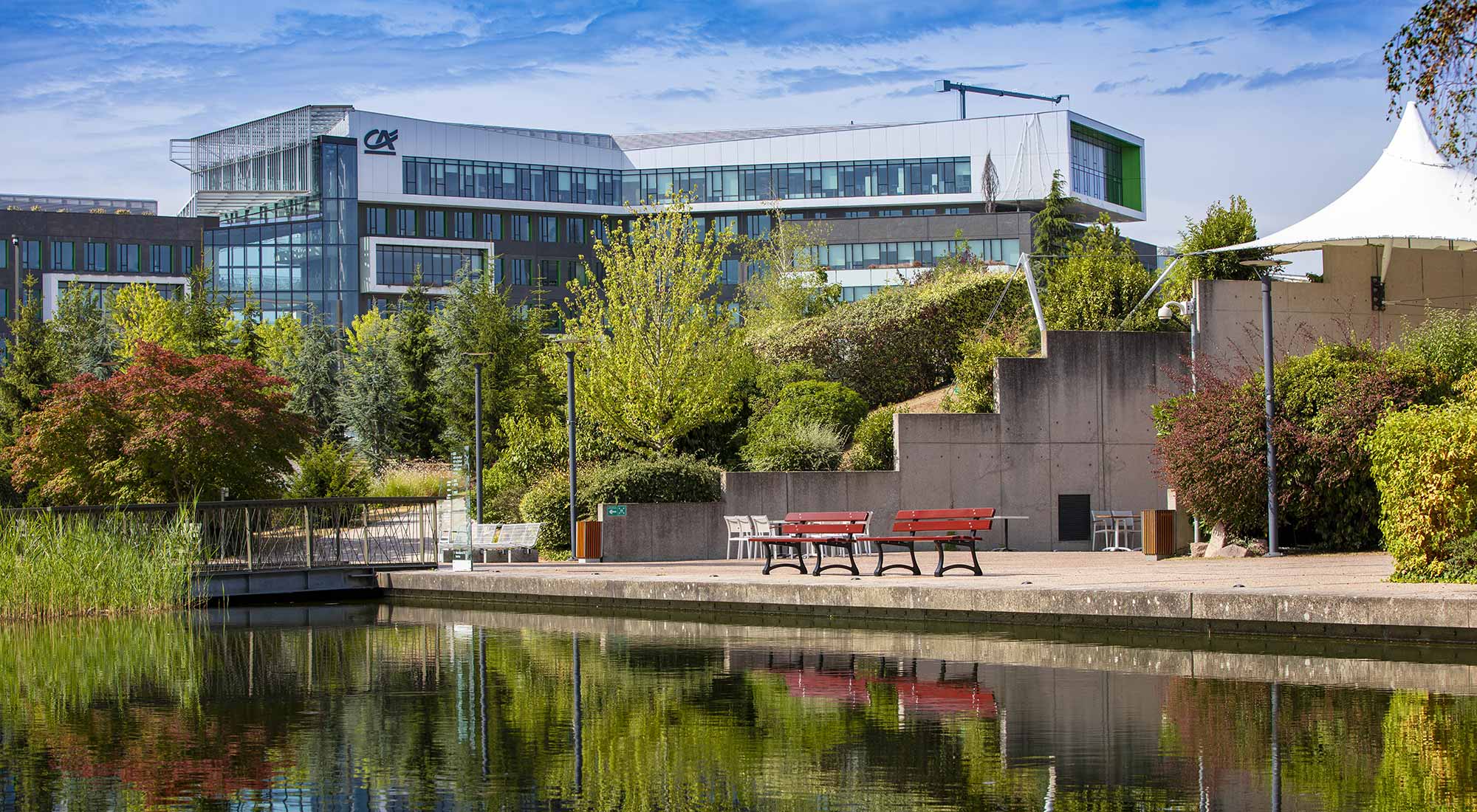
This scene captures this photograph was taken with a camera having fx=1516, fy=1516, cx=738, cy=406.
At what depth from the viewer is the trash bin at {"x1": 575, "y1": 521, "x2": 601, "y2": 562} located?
26719 millimetres

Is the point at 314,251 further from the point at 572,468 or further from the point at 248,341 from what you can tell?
the point at 572,468

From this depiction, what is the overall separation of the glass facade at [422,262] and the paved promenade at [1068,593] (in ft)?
223

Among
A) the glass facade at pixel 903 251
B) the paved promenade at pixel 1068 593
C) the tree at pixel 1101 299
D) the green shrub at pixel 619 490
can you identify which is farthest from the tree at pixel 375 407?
the glass facade at pixel 903 251

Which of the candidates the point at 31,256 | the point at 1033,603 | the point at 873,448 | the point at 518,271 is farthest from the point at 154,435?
the point at 31,256

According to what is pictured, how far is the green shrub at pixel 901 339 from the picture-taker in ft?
116

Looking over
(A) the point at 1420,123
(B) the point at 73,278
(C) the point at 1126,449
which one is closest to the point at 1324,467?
(C) the point at 1126,449

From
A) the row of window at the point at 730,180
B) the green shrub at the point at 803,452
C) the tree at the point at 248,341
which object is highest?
the row of window at the point at 730,180

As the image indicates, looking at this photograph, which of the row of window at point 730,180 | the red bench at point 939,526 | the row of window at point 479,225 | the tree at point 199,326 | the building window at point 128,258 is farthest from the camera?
the row of window at point 730,180

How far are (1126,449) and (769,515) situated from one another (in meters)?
6.71

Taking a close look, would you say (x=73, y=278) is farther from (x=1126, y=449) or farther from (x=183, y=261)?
(x=1126, y=449)

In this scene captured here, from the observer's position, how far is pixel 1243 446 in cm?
2200

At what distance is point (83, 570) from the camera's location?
21.0 m

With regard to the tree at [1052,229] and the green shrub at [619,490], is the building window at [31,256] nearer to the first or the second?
the tree at [1052,229]

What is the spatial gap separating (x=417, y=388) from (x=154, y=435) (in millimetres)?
21908
